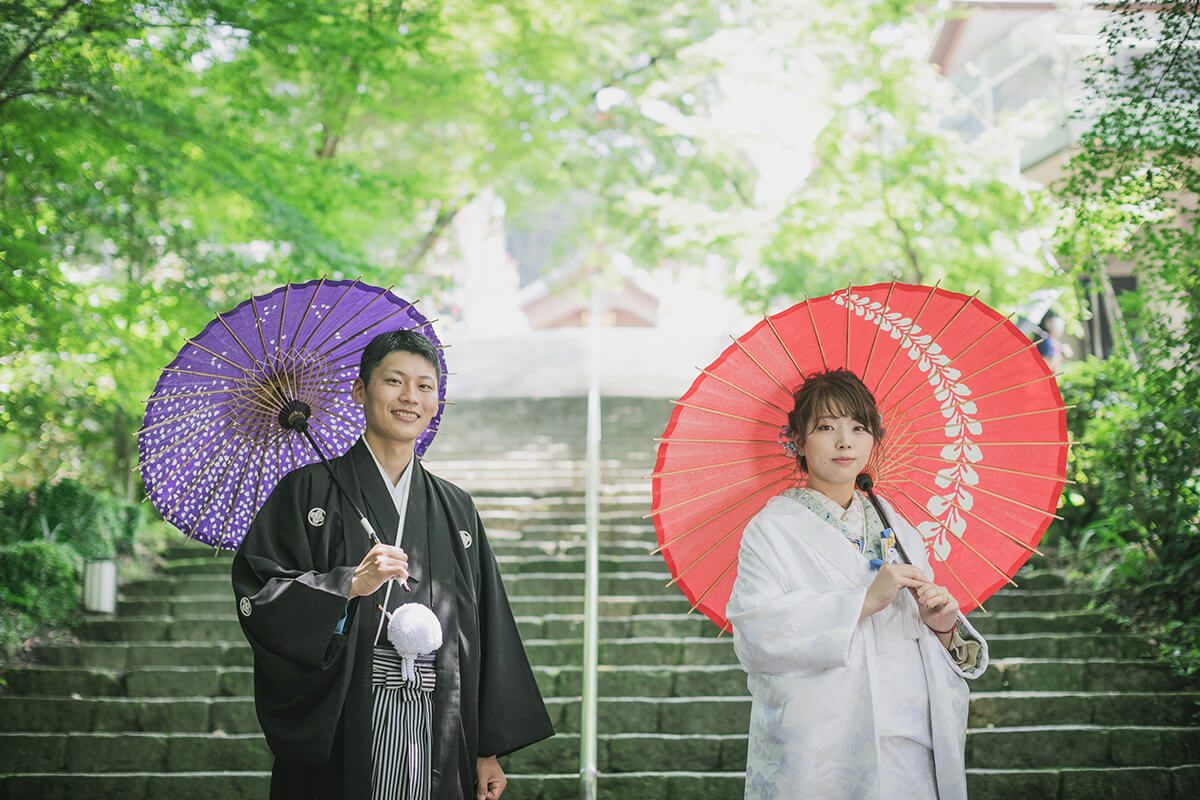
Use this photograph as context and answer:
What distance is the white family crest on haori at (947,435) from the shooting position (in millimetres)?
3047

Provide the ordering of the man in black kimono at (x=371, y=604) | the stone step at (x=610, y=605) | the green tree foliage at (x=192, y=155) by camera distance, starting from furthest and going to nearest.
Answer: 1. the stone step at (x=610, y=605)
2. the green tree foliage at (x=192, y=155)
3. the man in black kimono at (x=371, y=604)

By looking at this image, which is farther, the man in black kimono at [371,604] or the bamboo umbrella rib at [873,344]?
the bamboo umbrella rib at [873,344]

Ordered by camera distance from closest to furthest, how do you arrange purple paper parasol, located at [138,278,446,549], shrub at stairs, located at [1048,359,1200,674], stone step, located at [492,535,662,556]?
purple paper parasol, located at [138,278,446,549] → shrub at stairs, located at [1048,359,1200,674] → stone step, located at [492,535,662,556]

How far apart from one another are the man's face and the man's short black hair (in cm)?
1

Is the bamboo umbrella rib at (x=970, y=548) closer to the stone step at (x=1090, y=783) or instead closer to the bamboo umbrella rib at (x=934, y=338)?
the bamboo umbrella rib at (x=934, y=338)

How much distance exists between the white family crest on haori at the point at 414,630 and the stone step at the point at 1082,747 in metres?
3.02

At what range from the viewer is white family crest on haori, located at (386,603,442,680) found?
2750 millimetres

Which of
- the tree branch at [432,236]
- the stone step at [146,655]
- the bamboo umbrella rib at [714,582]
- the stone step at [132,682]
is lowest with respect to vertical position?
the stone step at [132,682]

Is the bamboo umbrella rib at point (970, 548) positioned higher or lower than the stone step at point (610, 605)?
higher

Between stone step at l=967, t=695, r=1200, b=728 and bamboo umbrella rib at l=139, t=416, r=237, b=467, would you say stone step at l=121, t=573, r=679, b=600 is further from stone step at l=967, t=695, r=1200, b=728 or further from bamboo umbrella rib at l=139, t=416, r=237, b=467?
bamboo umbrella rib at l=139, t=416, r=237, b=467

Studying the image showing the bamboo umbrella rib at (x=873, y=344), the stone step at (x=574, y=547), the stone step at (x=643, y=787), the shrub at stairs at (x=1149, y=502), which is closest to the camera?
the bamboo umbrella rib at (x=873, y=344)

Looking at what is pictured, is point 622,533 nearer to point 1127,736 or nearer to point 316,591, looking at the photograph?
point 1127,736

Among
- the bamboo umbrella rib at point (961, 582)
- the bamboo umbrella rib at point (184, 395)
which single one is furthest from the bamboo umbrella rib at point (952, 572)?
the bamboo umbrella rib at point (184, 395)

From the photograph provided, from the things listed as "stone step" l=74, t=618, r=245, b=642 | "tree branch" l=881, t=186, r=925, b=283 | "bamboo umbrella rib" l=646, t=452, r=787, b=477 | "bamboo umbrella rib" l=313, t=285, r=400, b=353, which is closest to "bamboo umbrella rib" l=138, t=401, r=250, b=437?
"bamboo umbrella rib" l=313, t=285, r=400, b=353
